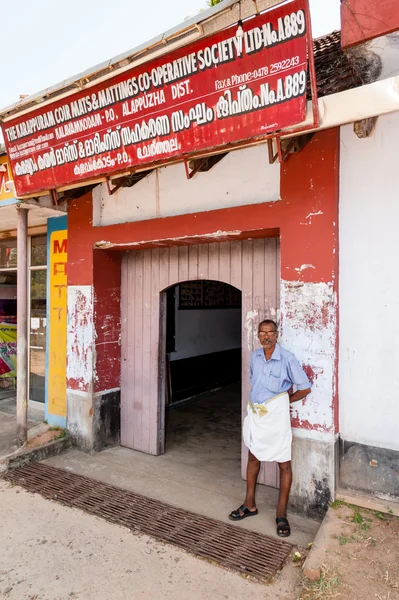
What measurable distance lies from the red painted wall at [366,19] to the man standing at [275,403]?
2194mm

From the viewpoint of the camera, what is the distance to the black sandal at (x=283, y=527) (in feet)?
10.7

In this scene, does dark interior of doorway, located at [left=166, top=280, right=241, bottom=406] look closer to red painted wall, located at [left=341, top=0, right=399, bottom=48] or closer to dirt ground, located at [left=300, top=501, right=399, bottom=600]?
dirt ground, located at [left=300, top=501, right=399, bottom=600]

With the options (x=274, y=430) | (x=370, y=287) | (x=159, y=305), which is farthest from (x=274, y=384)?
(x=159, y=305)

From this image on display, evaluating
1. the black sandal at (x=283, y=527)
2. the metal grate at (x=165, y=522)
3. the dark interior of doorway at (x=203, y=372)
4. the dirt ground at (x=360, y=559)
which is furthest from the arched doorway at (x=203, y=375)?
the dirt ground at (x=360, y=559)

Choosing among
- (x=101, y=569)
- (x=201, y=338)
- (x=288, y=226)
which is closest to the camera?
(x=101, y=569)

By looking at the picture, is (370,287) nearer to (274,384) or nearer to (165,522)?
(274,384)

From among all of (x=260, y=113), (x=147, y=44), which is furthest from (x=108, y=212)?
(x=260, y=113)

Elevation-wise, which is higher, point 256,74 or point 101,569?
point 256,74

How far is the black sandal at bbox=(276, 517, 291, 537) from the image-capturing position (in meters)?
3.27

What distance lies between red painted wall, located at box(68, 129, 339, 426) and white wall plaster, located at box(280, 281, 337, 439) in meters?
0.10

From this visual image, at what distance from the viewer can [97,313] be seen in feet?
17.0

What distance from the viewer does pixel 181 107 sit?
3.36 meters

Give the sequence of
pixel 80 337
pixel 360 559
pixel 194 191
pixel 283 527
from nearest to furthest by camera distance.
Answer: pixel 360 559 → pixel 283 527 → pixel 194 191 → pixel 80 337

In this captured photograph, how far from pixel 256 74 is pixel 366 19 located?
80 centimetres
